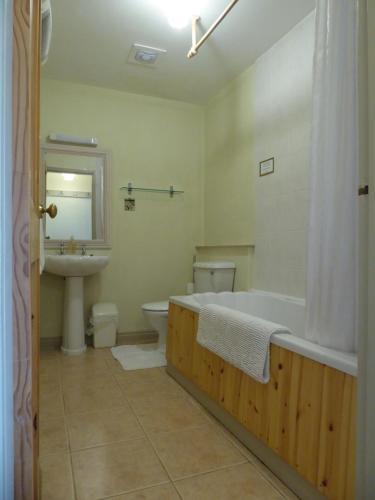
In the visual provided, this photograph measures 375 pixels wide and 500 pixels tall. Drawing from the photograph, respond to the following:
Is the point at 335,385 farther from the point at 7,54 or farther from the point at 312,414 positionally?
the point at 7,54

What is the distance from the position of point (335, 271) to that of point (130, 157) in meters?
2.64

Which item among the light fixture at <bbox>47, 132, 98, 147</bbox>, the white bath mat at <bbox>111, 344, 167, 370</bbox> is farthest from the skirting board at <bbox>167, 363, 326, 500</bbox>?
the light fixture at <bbox>47, 132, 98, 147</bbox>

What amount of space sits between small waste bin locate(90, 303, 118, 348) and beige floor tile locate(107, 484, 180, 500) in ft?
6.28

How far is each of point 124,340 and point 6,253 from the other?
2.94 meters

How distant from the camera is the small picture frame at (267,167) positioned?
262cm

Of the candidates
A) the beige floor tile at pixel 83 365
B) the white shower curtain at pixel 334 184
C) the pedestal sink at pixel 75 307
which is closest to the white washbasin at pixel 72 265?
the pedestal sink at pixel 75 307

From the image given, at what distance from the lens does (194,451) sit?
1560 millimetres

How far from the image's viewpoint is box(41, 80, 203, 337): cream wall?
10.4ft

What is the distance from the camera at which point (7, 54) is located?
605 millimetres

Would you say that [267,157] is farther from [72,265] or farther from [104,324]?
[104,324]

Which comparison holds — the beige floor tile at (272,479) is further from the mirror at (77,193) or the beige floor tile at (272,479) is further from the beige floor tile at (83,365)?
the mirror at (77,193)

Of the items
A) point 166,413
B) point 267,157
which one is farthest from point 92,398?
point 267,157

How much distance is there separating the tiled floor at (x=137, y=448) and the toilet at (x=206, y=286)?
62cm

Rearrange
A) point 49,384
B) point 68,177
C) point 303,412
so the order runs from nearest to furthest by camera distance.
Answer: point 303,412 < point 49,384 < point 68,177
